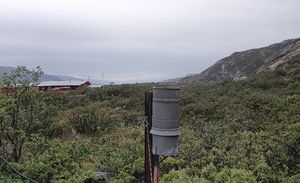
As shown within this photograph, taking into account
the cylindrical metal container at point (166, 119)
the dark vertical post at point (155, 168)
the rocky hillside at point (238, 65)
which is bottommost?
the dark vertical post at point (155, 168)

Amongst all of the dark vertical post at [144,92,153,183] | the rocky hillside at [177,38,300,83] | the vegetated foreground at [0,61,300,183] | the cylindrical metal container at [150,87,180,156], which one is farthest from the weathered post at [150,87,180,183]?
the rocky hillside at [177,38,300,83]

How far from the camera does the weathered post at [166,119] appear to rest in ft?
13.8

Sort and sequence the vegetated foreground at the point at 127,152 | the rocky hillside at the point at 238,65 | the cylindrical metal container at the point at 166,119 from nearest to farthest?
the cylindrical metal container at the point at 166,119, the vegetated foreground at the point at 127,152, the rocky hillside at the point at 238,65

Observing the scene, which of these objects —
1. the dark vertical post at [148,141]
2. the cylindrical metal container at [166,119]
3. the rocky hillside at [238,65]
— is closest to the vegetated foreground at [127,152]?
the dark vertical post at [148,141]

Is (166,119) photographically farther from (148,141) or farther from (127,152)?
(127,152)

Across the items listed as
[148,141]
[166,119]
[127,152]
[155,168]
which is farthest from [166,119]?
[127,152]

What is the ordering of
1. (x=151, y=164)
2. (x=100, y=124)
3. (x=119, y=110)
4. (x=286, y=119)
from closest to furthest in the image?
(x=151, y=164), (x=286, y=119), (x=100, y=124), (x=119, y=110)

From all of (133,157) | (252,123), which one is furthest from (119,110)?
(133,157)

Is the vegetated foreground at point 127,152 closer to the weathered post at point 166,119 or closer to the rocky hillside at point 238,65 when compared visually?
the weathered post at point 166,119

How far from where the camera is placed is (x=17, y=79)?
10078 millimetres

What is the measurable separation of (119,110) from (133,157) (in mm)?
13451

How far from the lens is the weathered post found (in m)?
4.21

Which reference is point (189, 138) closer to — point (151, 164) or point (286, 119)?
point (286, 119)

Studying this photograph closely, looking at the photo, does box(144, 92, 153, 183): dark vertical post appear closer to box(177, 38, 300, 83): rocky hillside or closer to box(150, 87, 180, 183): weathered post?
box(150, 87, 180, 183): weathered post
